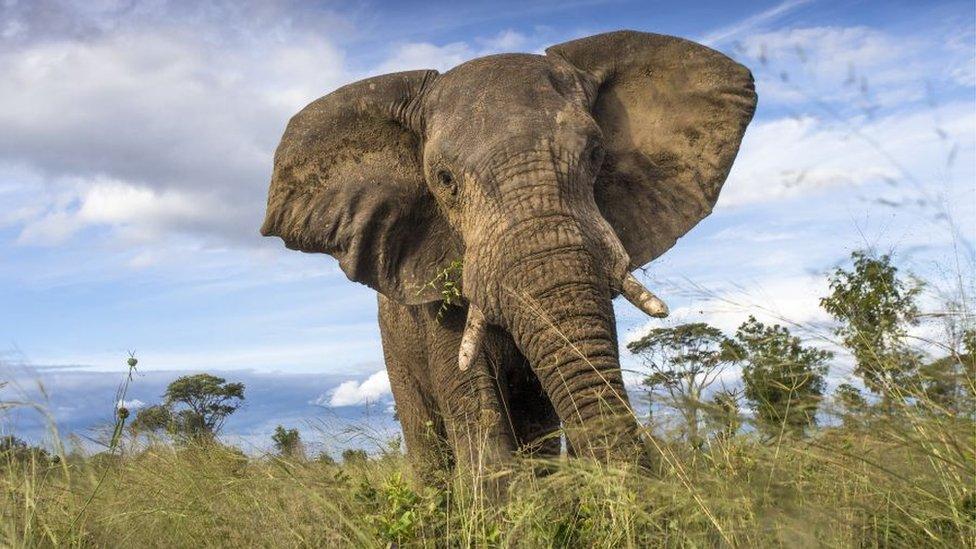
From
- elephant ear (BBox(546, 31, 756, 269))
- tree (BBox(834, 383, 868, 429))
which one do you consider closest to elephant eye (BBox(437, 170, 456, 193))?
elephant ear (BBox(546, 31, 756, 269))

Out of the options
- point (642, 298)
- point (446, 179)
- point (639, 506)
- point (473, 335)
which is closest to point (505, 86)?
point (446, 179)

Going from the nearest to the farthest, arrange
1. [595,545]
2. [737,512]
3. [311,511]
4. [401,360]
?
[737,512], [595,545], [311,511], [401,360]

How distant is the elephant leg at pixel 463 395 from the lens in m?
7.21

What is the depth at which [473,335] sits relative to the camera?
23.5ft

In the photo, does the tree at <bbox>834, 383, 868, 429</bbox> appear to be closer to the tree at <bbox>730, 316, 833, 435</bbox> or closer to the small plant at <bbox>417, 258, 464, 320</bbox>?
the tree at <bbox>730, 316, 833, 435</bbox>

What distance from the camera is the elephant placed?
660cm

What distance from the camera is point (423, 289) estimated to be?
26.1 feet

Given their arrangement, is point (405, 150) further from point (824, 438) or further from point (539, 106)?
point (824, 438)

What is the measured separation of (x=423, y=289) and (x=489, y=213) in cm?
119

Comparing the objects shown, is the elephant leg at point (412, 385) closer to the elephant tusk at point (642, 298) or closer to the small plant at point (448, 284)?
the small plant at point (448, 284)

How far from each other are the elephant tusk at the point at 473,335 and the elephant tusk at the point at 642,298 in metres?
0.97

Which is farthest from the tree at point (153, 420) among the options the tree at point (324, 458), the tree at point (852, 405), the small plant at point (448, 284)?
the tree at point (852, 405)

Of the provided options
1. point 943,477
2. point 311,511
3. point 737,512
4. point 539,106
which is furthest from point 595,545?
point 539,106

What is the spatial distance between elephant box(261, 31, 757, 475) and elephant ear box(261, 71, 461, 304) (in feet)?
0.04
